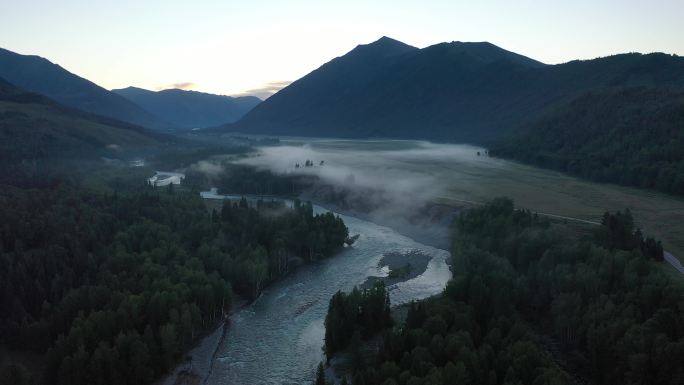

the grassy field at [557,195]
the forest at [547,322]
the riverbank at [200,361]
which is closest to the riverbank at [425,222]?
the grassy field at [557,195]

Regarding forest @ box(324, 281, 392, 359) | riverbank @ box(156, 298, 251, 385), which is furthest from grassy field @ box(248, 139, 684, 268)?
riverbank @ box(156, 298, 251, 385)

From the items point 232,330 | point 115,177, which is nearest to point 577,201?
point 232,330

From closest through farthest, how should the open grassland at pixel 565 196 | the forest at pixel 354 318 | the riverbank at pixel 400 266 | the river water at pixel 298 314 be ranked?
the river water at pixel 298 314
the forest at pixel 354 318
the riverbank at pixel 400 266
the open grassland at pixel 565 196

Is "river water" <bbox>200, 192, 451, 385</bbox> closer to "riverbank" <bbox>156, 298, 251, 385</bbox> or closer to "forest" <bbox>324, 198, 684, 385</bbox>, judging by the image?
"riverbank" <bbox>156, 298, 251, 385</bbox>

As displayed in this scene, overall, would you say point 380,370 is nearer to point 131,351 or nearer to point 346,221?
point 131,351

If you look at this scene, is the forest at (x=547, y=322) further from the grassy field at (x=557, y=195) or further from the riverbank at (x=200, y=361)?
the grassy field at (x=557, y=195)

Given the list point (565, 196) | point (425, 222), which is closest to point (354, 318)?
point (425, 222)

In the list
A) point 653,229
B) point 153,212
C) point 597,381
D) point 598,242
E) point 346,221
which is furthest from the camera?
point 346,221
